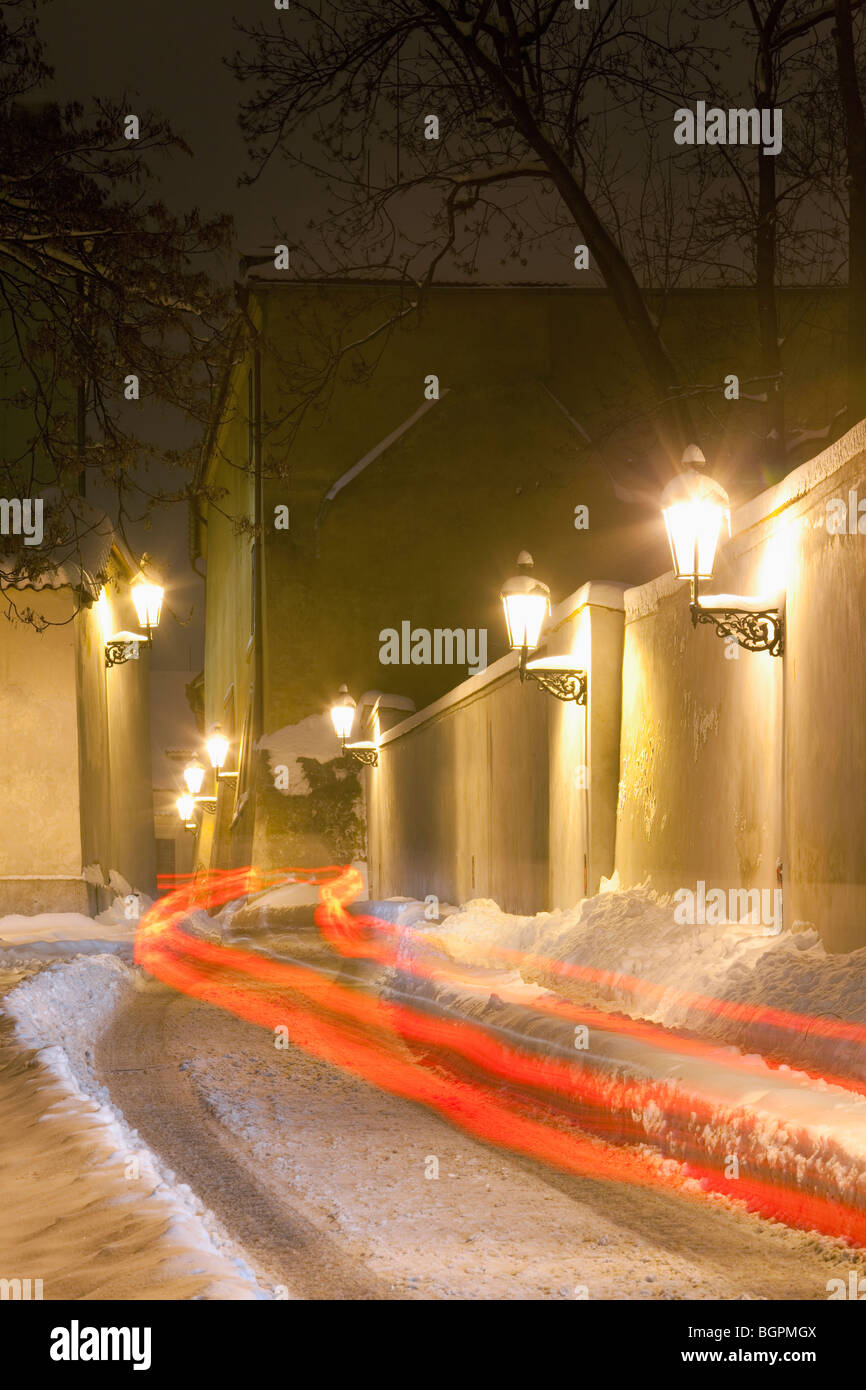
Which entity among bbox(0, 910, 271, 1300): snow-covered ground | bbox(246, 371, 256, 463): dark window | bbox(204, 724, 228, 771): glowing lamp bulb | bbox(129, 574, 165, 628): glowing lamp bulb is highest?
bbox(246, 371, 256, 463): dark window

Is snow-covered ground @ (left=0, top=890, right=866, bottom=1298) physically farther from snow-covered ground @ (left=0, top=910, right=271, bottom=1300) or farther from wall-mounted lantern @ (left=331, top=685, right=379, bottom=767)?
wall-mounted lantern @ (left=331, top=685, right=379, bottom=767)

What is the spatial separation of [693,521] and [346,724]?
18469 mm

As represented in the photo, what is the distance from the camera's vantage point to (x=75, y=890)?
667 inches

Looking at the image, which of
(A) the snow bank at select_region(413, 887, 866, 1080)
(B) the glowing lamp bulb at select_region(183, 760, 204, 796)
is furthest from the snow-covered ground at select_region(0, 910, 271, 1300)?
(B) the glowing lamp bulb at select_region(183, 760, 204, 796)

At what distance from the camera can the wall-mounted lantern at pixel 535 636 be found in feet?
41.4

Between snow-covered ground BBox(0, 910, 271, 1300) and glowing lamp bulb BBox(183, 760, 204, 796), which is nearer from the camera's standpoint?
snow-covered ground BBox(0, 910, 271, 1300)

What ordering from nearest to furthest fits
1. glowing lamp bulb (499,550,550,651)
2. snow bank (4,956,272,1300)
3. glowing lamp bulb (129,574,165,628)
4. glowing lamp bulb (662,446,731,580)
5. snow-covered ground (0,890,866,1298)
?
snow bank (4,956,272,1300)
snow-covered ground (0,890,866,1298)
glowing lamp bulb (662,446,731,580)
glowing lamp bulb (499,550,550,651)
glowing lamp bulb (129,574,165,628)

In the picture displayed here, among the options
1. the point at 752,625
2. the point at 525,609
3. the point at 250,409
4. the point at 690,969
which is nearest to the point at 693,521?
the point at 752,625

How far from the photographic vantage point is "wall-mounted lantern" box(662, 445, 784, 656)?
28.5 feet

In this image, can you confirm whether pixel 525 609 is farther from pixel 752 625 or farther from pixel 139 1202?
pixel 139 1202

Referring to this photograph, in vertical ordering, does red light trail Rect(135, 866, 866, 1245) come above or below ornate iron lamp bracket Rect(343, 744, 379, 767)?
below

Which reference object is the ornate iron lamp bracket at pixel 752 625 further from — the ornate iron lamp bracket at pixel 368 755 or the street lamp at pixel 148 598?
the ornate iron lamp bracket at pixel 368 755

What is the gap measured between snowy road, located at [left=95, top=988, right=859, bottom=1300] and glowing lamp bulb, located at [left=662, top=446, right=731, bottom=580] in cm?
373

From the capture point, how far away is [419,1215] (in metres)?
5.23
